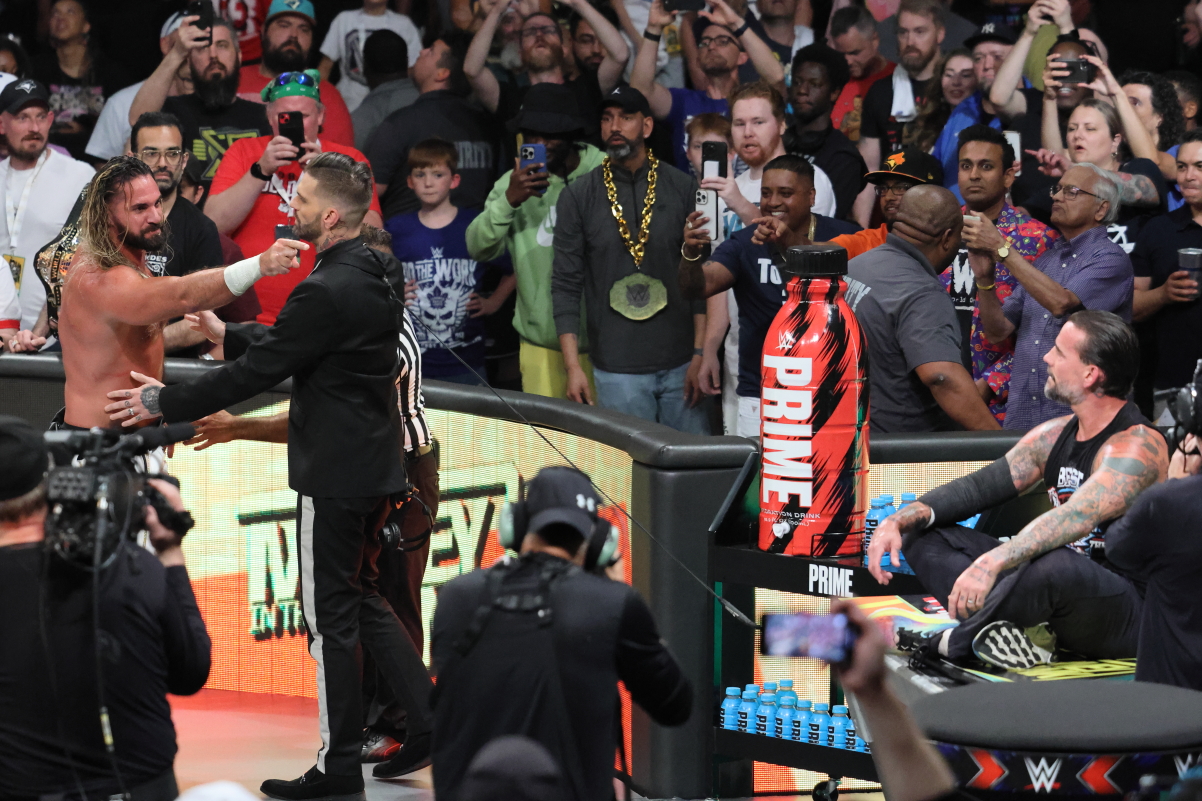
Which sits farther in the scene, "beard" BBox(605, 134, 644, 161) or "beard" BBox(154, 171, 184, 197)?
"beard" BBox(605, 134, 644, 161)

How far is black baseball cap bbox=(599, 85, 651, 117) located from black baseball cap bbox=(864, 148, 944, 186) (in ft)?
A: 4.14

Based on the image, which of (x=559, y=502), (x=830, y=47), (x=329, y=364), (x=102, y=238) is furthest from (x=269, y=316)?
(x=559, y=502)

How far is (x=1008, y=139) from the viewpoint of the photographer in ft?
22.0

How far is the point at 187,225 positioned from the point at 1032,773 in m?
4.74

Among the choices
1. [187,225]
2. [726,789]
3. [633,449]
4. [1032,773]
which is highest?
[187,225]

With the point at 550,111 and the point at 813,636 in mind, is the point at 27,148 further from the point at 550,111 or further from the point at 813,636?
the point at 813,636

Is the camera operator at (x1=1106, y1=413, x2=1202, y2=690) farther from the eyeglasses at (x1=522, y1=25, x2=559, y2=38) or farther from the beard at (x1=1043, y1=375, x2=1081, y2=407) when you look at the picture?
the eyeglasses at (x1=522, y1=25, x2=559, y2=38)

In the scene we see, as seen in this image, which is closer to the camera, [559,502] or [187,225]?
[559,502]

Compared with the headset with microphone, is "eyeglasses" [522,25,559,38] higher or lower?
higher

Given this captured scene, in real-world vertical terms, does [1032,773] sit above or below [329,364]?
below

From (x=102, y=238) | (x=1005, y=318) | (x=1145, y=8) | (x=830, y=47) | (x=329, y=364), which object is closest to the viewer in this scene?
(x=329, y=364)

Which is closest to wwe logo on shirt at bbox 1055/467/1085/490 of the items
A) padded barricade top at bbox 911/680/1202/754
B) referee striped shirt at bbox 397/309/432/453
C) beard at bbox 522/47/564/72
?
padded barricade top at bbox 911/680/1202/754

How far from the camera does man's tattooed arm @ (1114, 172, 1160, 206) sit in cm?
668

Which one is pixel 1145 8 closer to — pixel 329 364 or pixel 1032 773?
pixel 329 364
